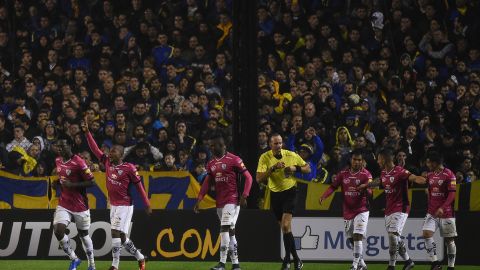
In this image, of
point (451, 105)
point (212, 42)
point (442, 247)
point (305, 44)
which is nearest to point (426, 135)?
point (451, 105)

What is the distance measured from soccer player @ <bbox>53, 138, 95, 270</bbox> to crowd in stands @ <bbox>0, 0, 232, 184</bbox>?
12.3 feet

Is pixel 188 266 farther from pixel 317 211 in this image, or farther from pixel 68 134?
pixel 68 134

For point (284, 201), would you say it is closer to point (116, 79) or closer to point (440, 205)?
point (440, 205)

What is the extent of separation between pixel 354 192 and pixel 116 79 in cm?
866

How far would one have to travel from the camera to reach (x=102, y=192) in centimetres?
1850

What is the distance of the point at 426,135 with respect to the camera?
748 inches

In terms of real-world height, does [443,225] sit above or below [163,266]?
above

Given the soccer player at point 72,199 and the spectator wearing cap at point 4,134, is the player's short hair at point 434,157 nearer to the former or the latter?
the soccer player at point 72,199

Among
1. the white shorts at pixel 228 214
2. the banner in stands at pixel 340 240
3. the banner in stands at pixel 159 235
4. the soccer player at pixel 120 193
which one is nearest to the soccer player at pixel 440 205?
the banner in stands at pixel 340 240

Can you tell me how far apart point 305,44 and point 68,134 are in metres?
5.30

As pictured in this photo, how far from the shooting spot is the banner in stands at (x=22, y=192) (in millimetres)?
18719

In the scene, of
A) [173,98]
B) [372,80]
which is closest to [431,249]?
[372,80]

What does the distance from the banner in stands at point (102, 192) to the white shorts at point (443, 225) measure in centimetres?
415

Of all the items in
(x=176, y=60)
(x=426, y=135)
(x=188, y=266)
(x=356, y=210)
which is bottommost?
(x=188, y=266)
